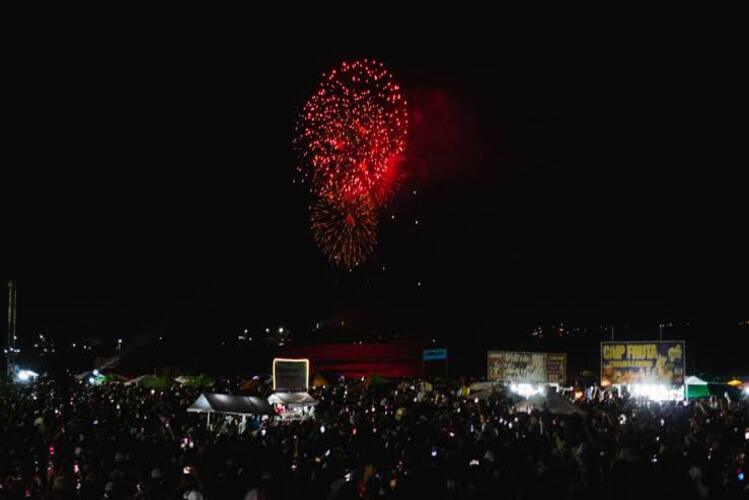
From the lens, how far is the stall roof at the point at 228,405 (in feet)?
59.0

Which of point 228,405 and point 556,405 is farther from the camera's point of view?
point 556,405

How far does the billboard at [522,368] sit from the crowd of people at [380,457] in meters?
10.6

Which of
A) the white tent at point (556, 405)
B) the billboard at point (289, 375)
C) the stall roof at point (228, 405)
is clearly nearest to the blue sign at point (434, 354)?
the billboard at point (289, 375)

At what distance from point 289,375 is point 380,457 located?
1294 centimetres

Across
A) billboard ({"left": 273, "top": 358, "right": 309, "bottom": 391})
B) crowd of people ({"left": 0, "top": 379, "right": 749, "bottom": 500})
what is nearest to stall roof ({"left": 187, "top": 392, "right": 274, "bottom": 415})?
crowd of people ({"left": 0, "top": 379, "right": 749, "bottom": 500})

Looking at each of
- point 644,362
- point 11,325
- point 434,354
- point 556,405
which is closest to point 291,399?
point 556,405

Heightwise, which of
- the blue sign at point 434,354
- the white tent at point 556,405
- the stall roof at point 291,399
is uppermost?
the blue sign at point 434,354

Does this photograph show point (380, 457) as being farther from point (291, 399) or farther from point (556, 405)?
point (291, 399)

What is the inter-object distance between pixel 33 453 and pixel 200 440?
9.25 feet

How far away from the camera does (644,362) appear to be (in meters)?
26.4

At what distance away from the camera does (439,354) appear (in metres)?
36.9

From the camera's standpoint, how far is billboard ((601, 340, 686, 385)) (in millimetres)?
25625

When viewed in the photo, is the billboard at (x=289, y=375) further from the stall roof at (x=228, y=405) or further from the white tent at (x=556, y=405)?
the white tent at (x=556, y=405)

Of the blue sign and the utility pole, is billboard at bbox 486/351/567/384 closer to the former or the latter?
the blue sign
